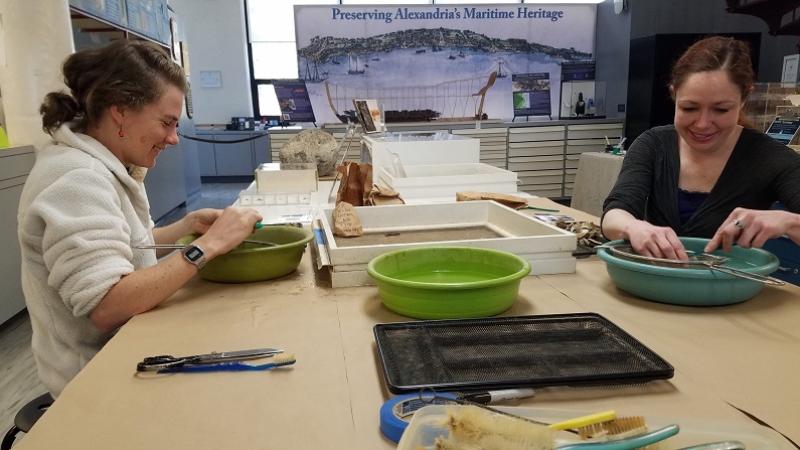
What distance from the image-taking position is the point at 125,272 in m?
1.11

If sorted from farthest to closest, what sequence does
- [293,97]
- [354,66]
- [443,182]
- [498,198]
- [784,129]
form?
[354,66]
[293,97]
[784,129]
[443,182]
[498,198]

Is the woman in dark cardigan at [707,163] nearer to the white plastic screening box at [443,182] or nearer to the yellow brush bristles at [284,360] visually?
the white plastic screening box at [443,182]

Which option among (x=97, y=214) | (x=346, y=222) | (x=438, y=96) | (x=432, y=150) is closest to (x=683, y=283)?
(x=346, y=222)

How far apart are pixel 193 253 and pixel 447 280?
0.58 meters

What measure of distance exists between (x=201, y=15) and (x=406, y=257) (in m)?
7.71

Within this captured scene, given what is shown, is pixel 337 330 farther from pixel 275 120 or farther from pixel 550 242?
pixel 275 120

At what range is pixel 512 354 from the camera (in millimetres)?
851

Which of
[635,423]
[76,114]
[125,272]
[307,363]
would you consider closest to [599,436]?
[635,423]

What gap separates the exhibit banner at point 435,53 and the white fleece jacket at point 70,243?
5.05 meters

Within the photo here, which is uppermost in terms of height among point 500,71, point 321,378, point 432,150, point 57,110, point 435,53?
point 435,53

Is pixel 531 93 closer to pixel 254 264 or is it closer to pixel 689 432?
pixel 254 264

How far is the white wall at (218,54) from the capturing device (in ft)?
25.2

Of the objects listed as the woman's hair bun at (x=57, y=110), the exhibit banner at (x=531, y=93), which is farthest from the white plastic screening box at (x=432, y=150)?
the exhibit banner at (x=531, y=93)

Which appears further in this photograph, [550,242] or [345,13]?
[345,13]
